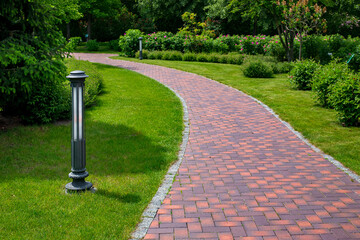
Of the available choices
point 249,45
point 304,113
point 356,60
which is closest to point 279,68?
point 356,60

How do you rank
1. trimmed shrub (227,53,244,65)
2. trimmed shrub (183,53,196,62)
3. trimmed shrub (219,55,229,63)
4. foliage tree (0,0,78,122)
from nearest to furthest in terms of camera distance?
foliage tree (0,0,78,122), trimmed shrub (227,53,244,65), trimmed shrub (219,55,229,63), trimmed shrub (183,53,196,62)

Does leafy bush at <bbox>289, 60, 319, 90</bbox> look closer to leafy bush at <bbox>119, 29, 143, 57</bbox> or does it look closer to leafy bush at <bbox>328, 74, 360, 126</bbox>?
leafy bush at <bbox>328, 74, 360, 126</bbox>

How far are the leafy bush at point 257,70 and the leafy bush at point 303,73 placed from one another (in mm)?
2667

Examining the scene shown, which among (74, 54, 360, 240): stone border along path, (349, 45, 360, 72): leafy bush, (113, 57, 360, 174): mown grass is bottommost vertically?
(74, 54, 360, 240): stone border along path

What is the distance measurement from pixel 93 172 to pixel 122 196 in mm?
1088

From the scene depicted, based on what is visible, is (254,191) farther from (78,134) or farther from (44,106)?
(44,106)

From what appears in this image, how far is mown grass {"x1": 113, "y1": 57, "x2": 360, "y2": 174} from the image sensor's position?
7285 millimetres

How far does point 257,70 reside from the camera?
1677 centimetres

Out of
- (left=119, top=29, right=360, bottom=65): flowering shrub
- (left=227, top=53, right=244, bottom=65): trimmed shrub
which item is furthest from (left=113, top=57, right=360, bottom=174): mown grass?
(left=119, top=29, right=360, bottom=65): flowering shrub

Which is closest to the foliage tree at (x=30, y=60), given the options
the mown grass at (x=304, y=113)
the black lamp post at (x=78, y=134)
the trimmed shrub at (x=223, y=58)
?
A: the black lamp post at (x=78, y=134)

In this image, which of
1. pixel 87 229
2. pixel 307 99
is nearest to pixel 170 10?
pixel 307 99

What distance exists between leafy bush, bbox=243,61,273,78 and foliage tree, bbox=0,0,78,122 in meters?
9.83

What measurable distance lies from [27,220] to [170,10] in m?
34.5

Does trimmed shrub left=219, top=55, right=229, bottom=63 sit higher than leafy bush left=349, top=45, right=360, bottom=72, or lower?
lower
